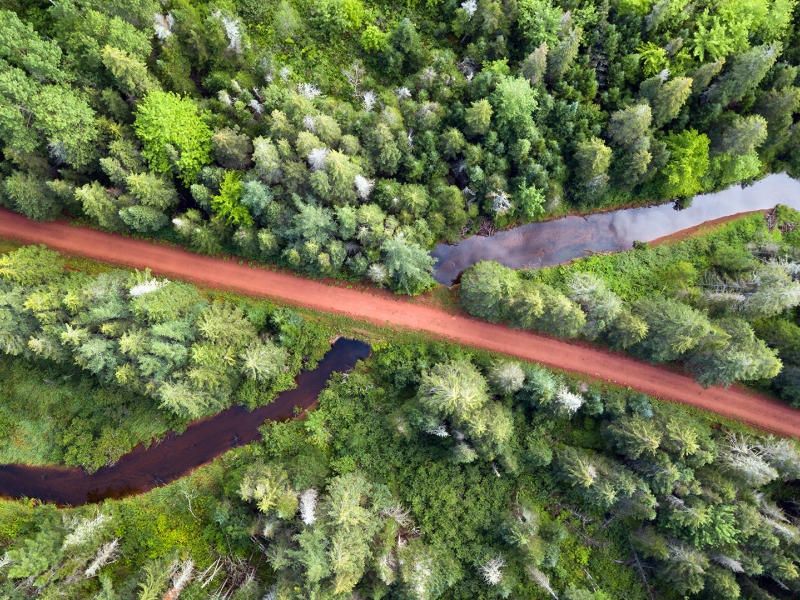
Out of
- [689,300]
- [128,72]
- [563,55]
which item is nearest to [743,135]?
[689,300]

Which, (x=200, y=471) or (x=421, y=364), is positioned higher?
(x=421, y=364)

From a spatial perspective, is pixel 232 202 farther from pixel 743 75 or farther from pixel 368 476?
pixel 743 75

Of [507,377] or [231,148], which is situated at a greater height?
[231,148]

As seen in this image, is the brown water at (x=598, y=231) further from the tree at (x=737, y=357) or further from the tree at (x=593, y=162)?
the tree at (x=737, y=357)

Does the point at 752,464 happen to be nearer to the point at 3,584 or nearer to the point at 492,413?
the point at 492,413

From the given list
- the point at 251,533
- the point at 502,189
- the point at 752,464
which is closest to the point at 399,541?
the point at 251,533

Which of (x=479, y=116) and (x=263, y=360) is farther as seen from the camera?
(x=263, y=360)

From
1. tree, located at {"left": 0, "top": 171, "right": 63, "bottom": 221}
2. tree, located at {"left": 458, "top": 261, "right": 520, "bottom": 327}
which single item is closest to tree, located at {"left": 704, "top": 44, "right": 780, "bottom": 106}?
tree, located at {"left": 458, "top": 261, "right": 520, "bottom": 327}
